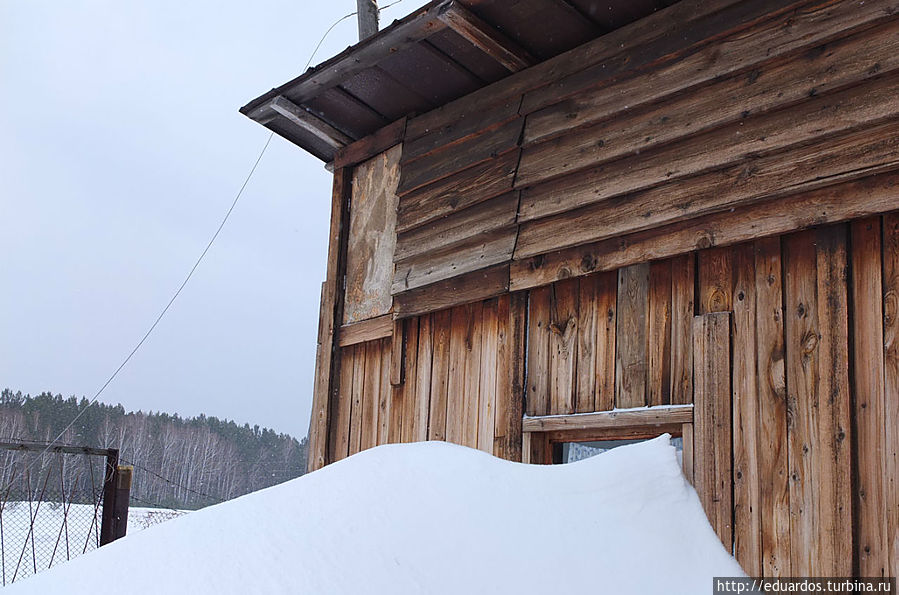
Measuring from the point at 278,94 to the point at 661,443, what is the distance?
4460 millimetres

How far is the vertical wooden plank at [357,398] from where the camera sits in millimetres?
6941

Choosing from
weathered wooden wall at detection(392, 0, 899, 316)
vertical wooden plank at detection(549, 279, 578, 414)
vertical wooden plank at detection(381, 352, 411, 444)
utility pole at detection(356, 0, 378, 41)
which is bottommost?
vertical wooden plank at detection(381, 352, 411, 444)

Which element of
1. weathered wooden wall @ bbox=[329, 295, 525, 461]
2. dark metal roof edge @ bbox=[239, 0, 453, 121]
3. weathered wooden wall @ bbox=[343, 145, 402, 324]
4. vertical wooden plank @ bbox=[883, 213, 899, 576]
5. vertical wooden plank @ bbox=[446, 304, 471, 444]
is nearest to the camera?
vertical wooden plank @ bbox=[883, 213, 899, 576]

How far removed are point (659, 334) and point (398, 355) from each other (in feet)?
8.07

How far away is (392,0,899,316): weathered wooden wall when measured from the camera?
4141 millimetres

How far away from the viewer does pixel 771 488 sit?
4.15 metres

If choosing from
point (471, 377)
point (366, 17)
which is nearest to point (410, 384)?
point (471, 377)

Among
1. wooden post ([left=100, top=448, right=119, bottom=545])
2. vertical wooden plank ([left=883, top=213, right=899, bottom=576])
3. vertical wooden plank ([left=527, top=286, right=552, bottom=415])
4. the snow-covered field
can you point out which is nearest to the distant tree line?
the snow-covered field

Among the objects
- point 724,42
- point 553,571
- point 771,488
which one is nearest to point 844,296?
point 771,488

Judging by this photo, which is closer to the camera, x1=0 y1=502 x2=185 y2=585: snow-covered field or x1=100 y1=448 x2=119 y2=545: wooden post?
x1=100 y1=448 x2=119 y2=545: wooden post

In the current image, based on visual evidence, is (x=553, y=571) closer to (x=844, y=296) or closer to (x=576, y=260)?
(x=844, y=296)

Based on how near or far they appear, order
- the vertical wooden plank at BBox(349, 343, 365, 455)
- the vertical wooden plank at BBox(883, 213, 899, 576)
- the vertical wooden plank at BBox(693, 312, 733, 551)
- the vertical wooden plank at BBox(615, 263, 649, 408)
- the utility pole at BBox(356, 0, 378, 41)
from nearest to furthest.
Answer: the vertical wooden plank at BBox(883, 213, 899, 576), the vertical wooden plank at BBox(693, 312, 733, 551), the vertical wooden plank at BBox(615, 263, 649, 408), the vertical wooden plank at BBox(349, 343, 365, 455), the utility pole at BBox(356, 0, 378, 41)

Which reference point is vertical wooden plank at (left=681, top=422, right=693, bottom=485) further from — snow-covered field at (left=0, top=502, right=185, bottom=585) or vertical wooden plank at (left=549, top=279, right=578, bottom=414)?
snow-covered field at (left=0, top=502, right=185, bottom=585)

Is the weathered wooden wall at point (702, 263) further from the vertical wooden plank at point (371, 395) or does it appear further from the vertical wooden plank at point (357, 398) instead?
the vertical wooden plank at point (357, 398)
